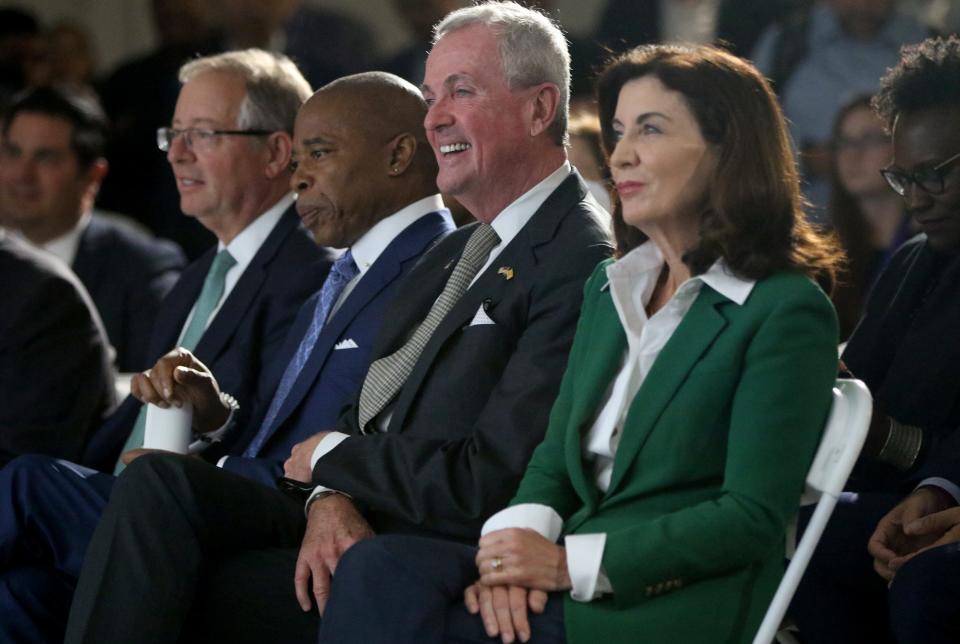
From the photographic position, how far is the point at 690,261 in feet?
7.84

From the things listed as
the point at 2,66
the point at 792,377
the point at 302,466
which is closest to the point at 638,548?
the point at 792,377

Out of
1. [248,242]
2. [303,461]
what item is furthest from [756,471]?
[248,242]

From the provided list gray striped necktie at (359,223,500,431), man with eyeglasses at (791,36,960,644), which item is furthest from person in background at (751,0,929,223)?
gray striped necktie at (359,223,500,431)

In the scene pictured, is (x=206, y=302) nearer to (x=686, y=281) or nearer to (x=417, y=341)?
(x=417, y=341)

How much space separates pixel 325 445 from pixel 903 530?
1015 millimetres

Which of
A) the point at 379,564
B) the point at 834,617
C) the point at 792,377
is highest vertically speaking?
the point at 792,377

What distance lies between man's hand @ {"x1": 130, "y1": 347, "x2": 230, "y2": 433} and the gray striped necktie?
46cm

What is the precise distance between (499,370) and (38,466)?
103 cm

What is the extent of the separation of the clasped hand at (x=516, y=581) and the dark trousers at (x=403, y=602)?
0.02 m

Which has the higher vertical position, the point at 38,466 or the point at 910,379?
the point at 910,379

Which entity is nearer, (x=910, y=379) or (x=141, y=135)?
(x=910, y=379)

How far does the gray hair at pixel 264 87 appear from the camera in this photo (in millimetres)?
4094

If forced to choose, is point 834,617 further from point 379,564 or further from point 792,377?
point 379,564

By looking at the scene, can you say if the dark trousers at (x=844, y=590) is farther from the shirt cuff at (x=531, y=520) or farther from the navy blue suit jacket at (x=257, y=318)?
the navy blue suit jacket at (x=257, y=318)
